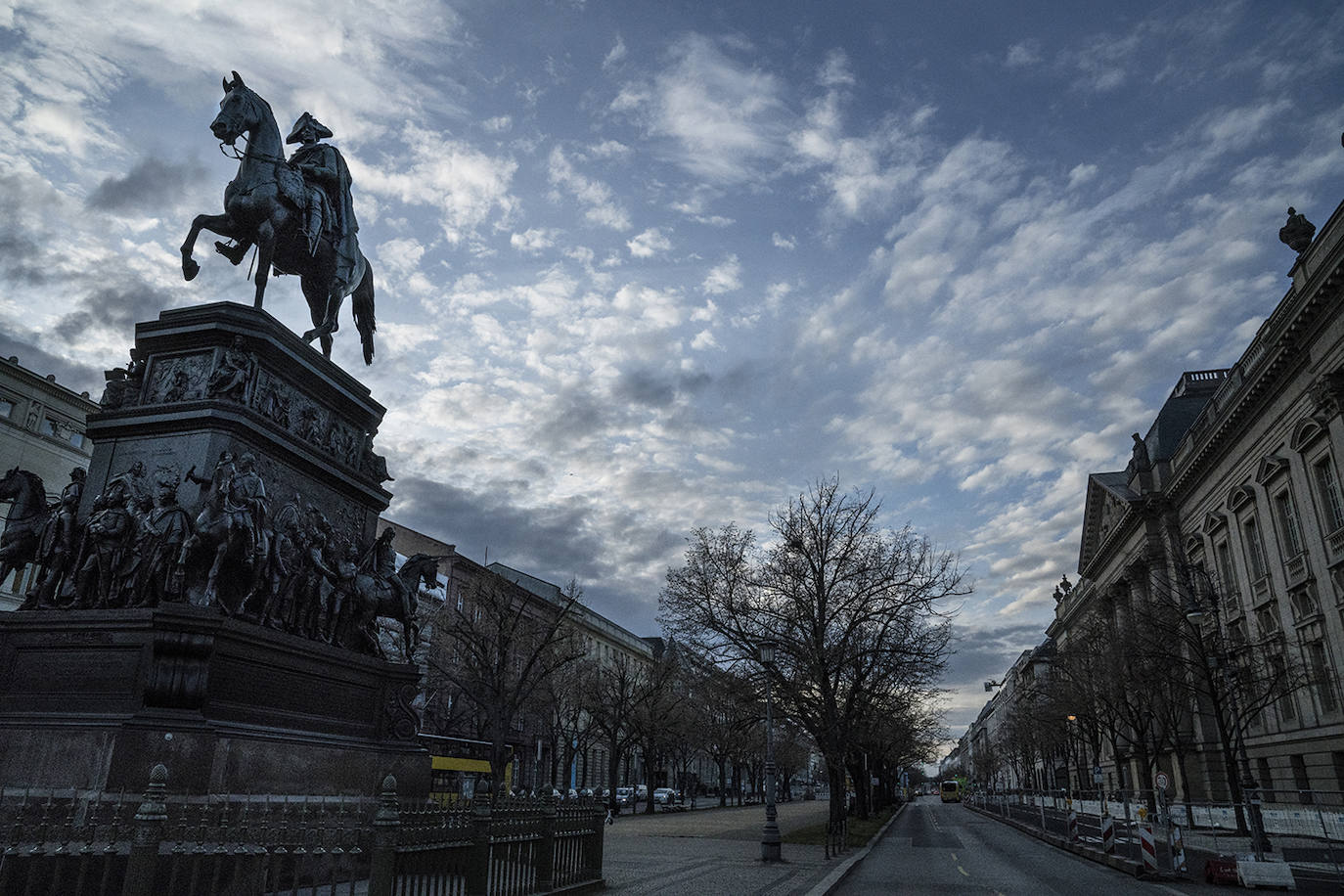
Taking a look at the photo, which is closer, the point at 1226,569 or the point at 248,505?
the point at 248,505

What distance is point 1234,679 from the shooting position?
30109mm

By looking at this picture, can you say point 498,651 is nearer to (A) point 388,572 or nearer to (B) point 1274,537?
(A) point 388,572

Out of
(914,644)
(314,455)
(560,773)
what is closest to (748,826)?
(914,644)

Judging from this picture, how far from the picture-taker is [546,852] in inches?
434

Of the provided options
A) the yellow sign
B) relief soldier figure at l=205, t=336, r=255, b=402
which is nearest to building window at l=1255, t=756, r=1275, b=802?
the yellow sign

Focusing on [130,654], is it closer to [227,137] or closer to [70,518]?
[70,518]

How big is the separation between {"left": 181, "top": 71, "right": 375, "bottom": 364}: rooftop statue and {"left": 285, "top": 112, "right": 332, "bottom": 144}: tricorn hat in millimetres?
16

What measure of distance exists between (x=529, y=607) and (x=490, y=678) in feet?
119

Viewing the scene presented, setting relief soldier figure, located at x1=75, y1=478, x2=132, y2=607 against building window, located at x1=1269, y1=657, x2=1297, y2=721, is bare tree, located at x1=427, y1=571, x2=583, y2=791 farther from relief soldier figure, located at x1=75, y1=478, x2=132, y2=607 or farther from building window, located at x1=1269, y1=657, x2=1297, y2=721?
building window, located at x1=1269, y1=657, x2=1297, y2=721

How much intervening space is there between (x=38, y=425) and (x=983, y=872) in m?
47.2

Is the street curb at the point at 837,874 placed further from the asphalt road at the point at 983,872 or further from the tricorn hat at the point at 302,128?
the tricorn hat at the point at 302,128

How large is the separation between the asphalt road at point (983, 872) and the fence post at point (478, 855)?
9.88m

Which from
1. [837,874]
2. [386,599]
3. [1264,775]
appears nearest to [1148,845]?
[837,874]

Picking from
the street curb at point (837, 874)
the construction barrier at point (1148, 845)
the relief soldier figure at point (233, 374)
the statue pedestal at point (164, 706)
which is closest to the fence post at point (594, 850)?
the statue pedestal at point (164, 706)
